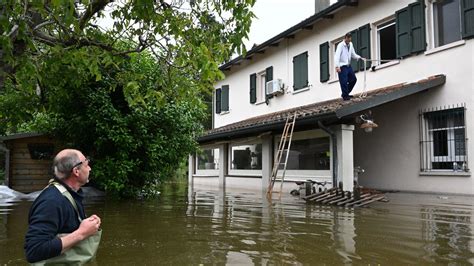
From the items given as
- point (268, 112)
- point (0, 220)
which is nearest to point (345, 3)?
point (268, 112)

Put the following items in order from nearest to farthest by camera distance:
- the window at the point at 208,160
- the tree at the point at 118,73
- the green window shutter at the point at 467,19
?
the tree at the point at 118,73 < the green window shutter at the point at 467,19 < the window at the point at 208,160

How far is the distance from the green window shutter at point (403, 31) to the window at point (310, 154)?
3.27m

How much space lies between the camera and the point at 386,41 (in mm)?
14047

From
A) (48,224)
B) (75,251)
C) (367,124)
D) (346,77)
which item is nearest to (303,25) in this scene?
(346,77)

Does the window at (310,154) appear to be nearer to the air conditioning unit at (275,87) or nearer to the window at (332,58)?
the window at (332,58)

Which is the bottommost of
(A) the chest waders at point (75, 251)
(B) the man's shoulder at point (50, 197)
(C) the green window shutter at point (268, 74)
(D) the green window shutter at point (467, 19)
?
(A) the chest waders at point (75, 251)

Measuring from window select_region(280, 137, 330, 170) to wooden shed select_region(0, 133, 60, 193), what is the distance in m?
7.61

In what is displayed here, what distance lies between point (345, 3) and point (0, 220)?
37.4 ft

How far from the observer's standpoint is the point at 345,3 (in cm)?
1465

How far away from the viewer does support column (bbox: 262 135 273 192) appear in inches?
646

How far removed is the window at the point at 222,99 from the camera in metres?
24.5

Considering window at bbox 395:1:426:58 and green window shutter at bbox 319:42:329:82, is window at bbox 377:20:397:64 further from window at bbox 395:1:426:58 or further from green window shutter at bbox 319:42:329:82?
green window shutter at bbox 319:42:329:82

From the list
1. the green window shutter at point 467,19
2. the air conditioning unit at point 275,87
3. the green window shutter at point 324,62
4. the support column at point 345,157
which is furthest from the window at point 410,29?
the air conditioning unit at point 275,87

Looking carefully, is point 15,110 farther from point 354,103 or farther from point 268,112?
point 268,112
